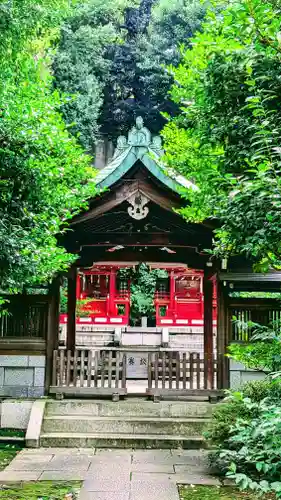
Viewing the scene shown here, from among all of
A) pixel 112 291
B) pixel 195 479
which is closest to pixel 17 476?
pixel 195 479

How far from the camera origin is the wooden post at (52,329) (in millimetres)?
9398

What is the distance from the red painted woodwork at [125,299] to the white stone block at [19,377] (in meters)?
12.4

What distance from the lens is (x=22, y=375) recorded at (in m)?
9.40

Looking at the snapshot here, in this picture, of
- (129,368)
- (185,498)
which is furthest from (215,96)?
(129,368)

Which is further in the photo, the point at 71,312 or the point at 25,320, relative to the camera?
the point at 71,312

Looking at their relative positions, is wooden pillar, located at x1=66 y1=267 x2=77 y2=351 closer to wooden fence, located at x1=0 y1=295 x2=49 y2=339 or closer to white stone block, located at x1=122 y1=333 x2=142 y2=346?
wooden fence, located at x1=0 y1=295 x2=49 y2=339

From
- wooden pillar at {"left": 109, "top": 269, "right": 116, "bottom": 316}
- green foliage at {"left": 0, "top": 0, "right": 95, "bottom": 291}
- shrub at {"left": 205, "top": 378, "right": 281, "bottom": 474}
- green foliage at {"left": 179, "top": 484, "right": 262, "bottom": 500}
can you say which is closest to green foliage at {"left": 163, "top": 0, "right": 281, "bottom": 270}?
green foliage at {"left": 0, "top": 0, "right": 95, "bottom": 291}

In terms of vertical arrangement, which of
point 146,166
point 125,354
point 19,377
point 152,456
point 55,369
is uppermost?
point 146,166

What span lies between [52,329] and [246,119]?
6490 millimetres

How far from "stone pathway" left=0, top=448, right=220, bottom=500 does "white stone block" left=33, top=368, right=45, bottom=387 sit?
1710mm

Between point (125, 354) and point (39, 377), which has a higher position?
point (125, 354)

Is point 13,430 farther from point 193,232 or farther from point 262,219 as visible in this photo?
point 262,219

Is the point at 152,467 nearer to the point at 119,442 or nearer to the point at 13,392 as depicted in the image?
the point at 119,442

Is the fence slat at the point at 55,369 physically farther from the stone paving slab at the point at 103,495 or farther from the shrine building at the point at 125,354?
the stone paving slab at the point at 103,495
